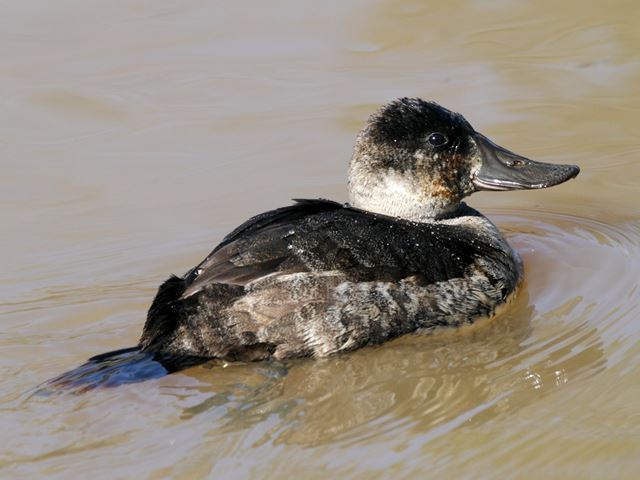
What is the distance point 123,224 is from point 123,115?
1.51 m

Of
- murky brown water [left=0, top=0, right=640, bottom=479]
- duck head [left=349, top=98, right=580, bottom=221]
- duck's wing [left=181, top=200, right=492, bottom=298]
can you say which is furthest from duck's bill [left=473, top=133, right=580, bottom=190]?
duck's wing [left=181, top=200, right=492, bottom=298]

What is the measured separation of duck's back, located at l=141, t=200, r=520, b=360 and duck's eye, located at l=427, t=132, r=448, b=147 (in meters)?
0.68

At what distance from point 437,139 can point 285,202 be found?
53.1 inches

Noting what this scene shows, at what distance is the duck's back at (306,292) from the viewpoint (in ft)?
17.8

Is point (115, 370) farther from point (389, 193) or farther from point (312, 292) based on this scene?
point (389, 193)

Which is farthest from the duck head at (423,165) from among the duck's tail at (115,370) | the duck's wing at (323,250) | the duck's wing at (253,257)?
the duck's tail at (115,370)

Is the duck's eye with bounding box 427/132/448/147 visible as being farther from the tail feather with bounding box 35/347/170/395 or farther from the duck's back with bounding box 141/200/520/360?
the tail feather with bounding box 35/347/170/395

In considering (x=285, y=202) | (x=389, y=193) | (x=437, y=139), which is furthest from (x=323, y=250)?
(x=285, y=202)

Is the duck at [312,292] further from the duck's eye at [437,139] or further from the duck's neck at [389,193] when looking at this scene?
the duck's eye at [437,139]

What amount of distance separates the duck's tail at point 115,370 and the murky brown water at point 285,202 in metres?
0.06

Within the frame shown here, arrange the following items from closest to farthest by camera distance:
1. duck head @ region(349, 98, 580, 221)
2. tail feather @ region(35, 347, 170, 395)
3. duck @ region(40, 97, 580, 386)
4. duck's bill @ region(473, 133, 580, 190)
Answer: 1. tail feather @ region(35, 347, 170, 395)
2. duck @ region(40, 97, 580, 386)
3. duck head @ region(349, 98, 580, 221)
4. duck's bill @ region(473, 133, 580, 190)

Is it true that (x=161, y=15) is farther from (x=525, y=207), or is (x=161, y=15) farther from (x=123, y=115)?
(x=525, y=207)

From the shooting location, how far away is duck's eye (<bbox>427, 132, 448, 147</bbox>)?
6273 mm

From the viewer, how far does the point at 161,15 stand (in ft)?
32.3
